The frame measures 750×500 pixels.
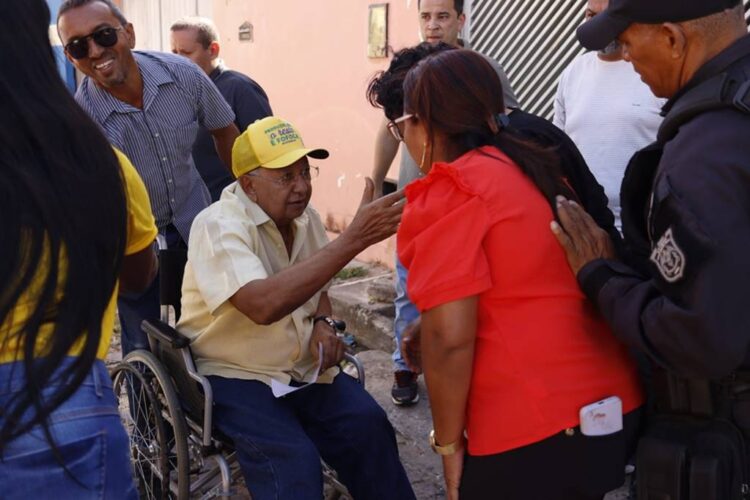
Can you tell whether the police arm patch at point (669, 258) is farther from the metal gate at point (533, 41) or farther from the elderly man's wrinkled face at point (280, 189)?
the metal gate at point (533, 41)

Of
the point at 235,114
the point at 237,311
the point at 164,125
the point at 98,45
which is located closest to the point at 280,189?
the point at 237,311

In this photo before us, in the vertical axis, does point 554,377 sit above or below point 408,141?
below

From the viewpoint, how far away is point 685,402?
5.98 feet

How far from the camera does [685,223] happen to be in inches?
61.3

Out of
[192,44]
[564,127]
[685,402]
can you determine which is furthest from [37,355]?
[192,44]

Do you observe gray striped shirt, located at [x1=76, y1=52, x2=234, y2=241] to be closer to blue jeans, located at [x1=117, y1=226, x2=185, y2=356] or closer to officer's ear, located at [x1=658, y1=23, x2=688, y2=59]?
blue jeans, located at [x1=117, y1=226, x2=185, y2=356]

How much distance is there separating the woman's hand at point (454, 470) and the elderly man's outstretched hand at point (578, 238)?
0.53m

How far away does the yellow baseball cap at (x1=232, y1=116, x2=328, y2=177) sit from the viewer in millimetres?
2746

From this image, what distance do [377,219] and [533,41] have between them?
2.62 meters

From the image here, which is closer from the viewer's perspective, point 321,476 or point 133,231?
point 133,231

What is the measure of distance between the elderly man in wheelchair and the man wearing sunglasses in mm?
739

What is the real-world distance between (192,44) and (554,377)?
3.75 m

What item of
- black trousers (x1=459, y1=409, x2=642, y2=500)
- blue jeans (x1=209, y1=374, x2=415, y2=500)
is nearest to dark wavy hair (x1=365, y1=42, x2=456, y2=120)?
blue jeans (x1=209, y1=374, x2=415, y2=500)

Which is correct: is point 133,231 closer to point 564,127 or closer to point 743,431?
point 743,431
